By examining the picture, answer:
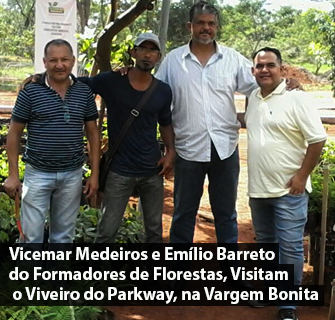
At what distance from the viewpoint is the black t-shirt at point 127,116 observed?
4.05 meters

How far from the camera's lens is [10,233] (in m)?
4.68

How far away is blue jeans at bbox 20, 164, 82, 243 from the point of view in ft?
12.5

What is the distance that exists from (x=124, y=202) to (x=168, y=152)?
495mm

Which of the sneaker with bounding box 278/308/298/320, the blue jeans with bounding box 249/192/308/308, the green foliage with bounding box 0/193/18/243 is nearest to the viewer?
the blue jeans with bounding box 249/192/308/308

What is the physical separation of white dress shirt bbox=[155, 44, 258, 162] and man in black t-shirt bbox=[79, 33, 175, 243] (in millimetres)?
140

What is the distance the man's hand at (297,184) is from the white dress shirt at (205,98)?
2.12 ft

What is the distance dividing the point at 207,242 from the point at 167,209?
1487mm

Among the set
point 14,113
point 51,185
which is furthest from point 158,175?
point 14,113

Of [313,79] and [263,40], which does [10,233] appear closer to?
[313,79]

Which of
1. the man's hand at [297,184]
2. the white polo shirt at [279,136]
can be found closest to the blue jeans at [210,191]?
the white polo shirt at [279,136]

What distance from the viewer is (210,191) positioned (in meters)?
4.51

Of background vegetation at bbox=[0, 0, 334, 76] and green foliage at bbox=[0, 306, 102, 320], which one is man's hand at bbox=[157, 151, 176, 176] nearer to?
green foliage at bbox=[0, 306, 102, 320]

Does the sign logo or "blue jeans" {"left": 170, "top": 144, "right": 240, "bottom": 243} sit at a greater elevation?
the sign logo

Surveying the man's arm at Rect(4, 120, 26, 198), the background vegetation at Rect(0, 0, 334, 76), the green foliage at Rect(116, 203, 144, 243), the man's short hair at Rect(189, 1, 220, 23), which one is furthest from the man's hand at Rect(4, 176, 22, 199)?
the background vegetation at Rect(0, 0, 334, 76)
